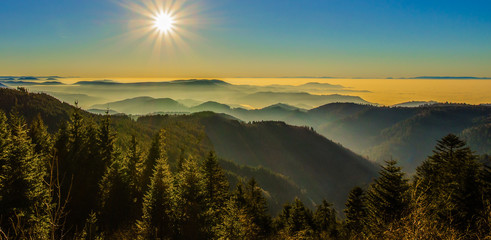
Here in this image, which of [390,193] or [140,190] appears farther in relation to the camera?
[140,190]

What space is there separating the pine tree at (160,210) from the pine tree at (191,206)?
0.82m

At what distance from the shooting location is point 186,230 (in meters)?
21.5

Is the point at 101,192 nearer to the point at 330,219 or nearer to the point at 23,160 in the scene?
the point at 23,160

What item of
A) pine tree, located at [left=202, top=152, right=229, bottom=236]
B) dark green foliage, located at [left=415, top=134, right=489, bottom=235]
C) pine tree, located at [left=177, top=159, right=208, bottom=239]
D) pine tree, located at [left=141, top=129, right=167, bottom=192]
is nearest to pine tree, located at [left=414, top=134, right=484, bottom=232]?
dark green foliage, located at [left=415, top=134, right=489, bottom=235]

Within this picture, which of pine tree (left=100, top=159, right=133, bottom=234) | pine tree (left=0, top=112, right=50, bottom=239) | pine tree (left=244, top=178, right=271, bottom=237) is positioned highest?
pine tree (left=0, top=112, right=50, bottom=239)

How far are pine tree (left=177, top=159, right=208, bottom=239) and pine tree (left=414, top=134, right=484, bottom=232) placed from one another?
53.9 ft

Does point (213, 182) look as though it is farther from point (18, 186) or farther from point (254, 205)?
point (254, 205)

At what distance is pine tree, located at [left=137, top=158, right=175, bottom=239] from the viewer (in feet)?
70.6

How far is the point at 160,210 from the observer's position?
22391mm

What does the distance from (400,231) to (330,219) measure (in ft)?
177

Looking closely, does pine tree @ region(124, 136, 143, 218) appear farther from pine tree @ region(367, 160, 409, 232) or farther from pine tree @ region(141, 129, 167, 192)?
pine tree @ region(367, 160, 409, 232)

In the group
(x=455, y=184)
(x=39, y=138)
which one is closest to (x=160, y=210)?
(x=39, y=138)

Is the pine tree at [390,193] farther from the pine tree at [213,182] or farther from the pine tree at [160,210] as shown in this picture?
the pine tree at [160,210]

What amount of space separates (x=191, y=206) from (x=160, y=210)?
273 centimetres
